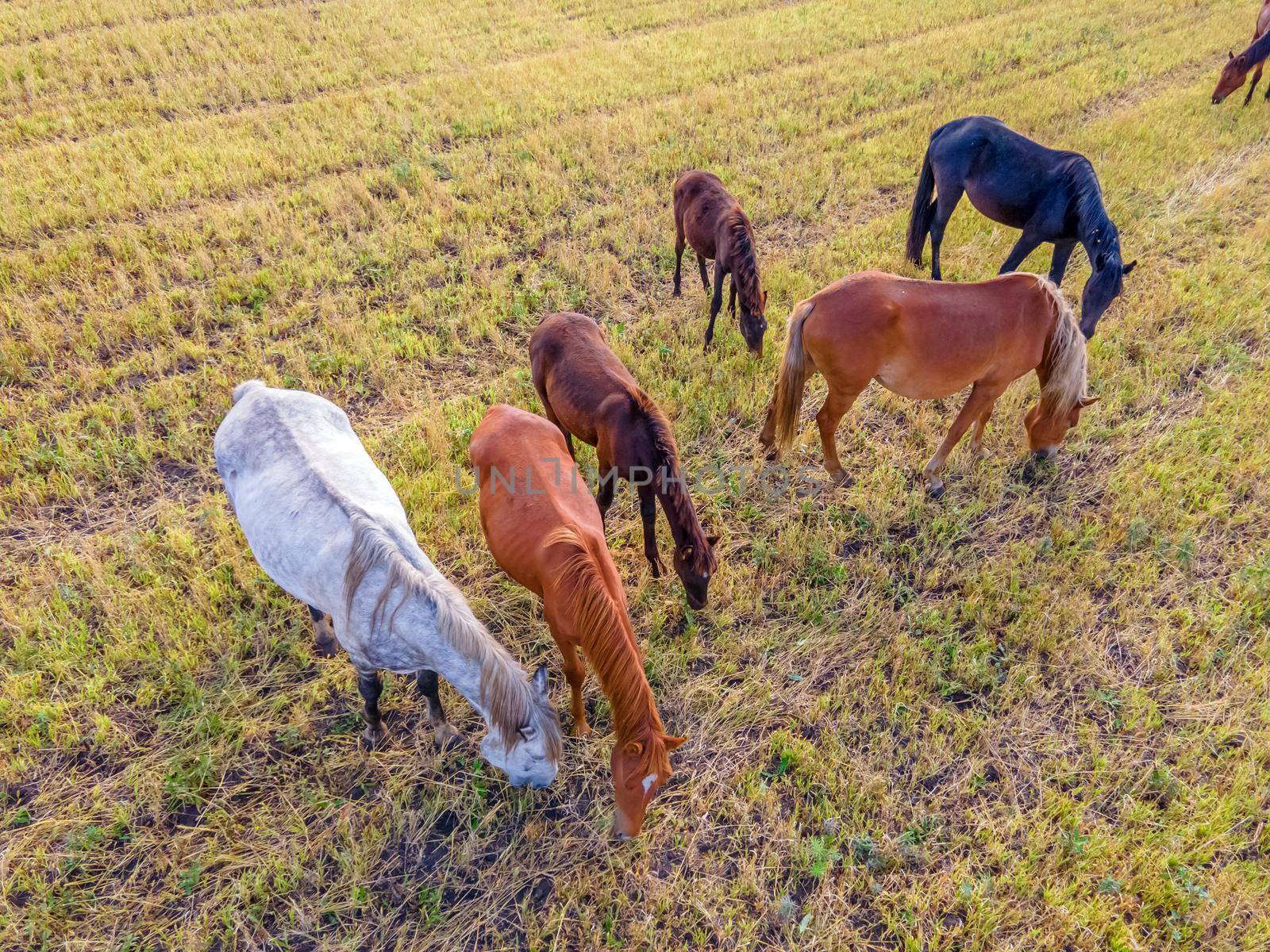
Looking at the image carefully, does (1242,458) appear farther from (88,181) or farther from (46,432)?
(88,181)

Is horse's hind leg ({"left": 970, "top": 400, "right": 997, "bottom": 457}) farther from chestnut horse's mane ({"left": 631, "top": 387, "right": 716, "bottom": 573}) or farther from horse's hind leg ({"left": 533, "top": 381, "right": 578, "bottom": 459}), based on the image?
horse's hind leg ({"left": 533, "top": 381, "right": 578, "bottom": 459})

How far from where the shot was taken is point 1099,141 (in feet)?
33.4

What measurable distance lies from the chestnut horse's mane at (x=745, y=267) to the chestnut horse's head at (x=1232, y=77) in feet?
37.0

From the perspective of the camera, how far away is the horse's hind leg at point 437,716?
A: 370 centimetres

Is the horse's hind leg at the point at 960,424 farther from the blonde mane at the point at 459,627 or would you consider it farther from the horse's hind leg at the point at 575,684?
the blonde mane at the point at 459,627

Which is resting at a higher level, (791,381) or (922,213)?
(922,213)

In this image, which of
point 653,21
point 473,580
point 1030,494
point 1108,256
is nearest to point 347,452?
point 473,580

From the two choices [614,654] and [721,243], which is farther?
[721,243]

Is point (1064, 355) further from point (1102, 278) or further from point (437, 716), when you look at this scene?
point (437, 716)

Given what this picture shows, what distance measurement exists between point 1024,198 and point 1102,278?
1.52 metres

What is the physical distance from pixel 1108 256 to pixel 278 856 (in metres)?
7.97

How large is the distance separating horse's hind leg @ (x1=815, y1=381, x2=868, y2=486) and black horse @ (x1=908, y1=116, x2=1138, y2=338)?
2.82 m

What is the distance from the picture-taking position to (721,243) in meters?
6.39

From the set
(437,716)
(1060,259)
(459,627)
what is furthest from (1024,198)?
(437,716)
